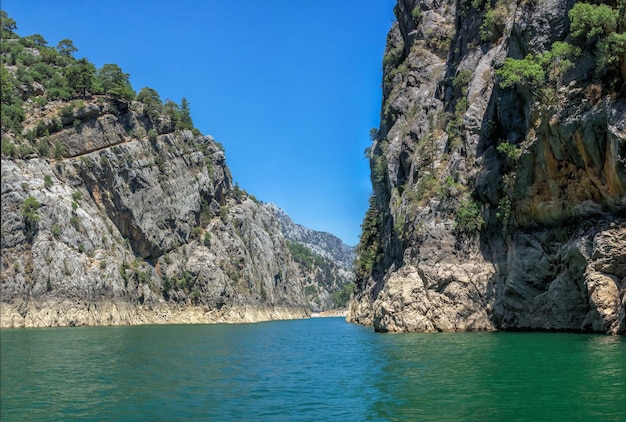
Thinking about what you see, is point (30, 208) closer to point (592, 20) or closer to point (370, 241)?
point (370, 241)

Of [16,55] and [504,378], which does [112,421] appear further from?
[16,55]

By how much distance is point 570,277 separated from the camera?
3594cm

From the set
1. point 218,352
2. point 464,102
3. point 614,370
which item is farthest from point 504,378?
point 464,102

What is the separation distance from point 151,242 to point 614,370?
9059 centimetres

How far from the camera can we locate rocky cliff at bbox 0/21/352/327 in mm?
75500

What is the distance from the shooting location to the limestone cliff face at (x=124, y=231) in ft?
246

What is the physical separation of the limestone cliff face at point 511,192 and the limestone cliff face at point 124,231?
47443 millimetres

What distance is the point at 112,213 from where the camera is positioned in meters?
95.6

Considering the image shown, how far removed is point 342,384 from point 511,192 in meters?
26.4

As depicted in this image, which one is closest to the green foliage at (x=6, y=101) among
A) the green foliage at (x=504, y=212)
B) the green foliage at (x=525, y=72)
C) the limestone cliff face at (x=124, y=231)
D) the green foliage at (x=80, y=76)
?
the limestone cliff face at (x=124, y=231)

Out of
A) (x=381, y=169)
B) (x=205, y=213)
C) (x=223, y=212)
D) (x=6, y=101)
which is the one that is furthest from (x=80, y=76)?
(x=6, y=101)

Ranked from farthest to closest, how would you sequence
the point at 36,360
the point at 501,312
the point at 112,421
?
the point at 501,312
the point at 36,360
the point at 112,421

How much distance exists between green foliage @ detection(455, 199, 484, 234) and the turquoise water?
13390 mm

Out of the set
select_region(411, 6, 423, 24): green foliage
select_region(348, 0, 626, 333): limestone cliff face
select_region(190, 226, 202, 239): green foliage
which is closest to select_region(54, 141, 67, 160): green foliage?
select_region(190, 226, 202, 239): green foliage
